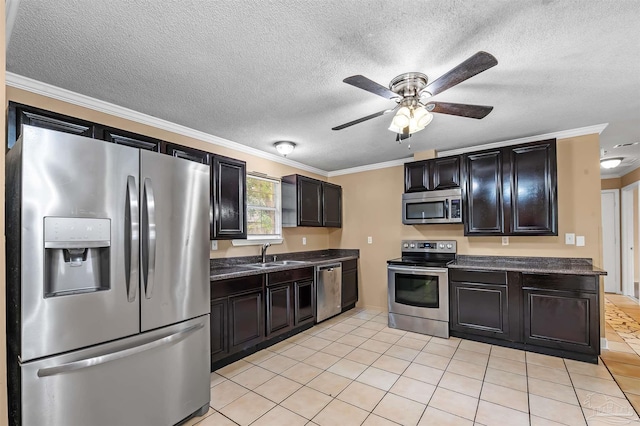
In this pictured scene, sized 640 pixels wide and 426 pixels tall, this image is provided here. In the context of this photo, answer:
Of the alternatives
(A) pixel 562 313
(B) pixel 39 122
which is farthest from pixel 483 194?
(B) pixel 39 122

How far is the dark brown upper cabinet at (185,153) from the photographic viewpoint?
2.88 m

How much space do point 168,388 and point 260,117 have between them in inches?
93.9

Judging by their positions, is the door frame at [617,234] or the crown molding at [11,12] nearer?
the crown molding at [11,12]

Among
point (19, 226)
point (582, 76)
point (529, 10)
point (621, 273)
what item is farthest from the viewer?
point (621, 273)

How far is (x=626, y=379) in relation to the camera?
2.62 meters

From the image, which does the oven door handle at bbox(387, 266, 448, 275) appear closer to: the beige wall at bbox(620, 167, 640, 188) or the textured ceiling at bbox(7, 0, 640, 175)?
the textured ceiling at bbox(7, 0, 640, 175)

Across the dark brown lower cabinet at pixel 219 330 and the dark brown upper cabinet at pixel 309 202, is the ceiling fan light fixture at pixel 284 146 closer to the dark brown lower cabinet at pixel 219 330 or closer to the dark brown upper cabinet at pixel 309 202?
the dark brown upper cabinet at pixel 309 202

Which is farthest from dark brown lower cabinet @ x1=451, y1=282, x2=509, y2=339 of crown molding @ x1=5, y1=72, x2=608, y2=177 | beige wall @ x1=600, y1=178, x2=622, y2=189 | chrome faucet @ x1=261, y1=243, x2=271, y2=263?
beige wall @ x1=600, y1=178, x2=622, y2=189

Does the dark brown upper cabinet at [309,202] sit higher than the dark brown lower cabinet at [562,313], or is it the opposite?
the dark brown upper cabinet at [309,202]

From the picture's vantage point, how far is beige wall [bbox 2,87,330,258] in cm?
232

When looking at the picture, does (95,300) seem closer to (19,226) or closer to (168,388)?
(19,226)

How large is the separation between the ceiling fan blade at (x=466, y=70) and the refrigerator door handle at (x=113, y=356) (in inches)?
92.6

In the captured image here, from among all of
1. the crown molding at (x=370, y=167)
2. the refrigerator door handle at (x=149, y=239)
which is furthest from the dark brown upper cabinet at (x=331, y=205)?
the refrigerator door handle at (x=149, y=239)

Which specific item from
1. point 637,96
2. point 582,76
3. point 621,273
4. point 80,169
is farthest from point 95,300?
point 621,273
